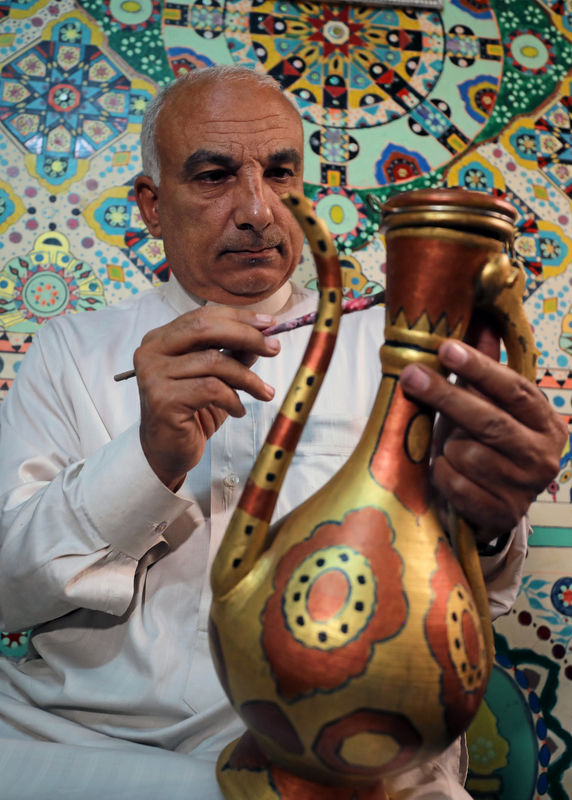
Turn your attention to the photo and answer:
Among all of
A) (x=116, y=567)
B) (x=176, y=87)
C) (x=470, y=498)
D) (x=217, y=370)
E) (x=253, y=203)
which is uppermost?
(x=176, y=87)

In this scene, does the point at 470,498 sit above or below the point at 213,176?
below

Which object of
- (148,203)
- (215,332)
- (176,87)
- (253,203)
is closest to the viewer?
(215,332)

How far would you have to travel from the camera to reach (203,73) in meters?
1.31

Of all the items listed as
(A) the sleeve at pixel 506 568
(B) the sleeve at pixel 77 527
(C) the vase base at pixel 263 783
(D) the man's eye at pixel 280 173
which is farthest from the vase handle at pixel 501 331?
(D) the man's eye at pixel 280 173

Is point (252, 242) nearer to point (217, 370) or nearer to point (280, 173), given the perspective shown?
point (280, 173)

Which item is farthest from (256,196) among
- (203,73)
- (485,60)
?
(485,60)

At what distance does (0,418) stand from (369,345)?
0.63 metres

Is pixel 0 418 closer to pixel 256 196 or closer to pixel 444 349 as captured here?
pixel 256 196

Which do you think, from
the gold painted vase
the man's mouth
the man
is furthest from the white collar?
the gold painted vase

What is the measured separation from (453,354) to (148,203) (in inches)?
39.9

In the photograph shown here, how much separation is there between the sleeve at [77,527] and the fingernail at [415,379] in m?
0.40

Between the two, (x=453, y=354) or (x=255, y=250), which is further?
(x=255, y=250)

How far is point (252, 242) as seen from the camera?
48.1 inches

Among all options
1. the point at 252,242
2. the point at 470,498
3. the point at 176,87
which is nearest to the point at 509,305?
the point at 470,498
